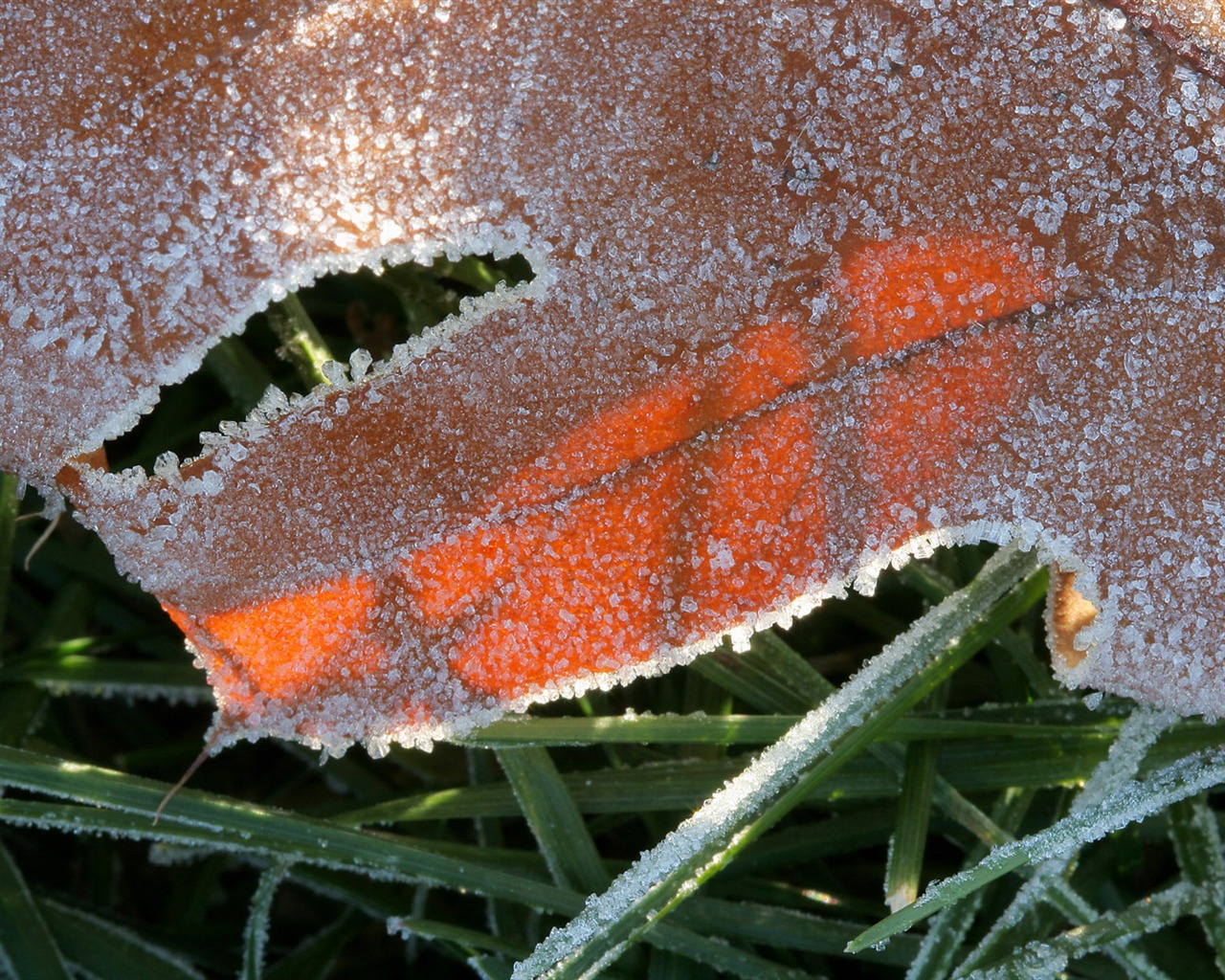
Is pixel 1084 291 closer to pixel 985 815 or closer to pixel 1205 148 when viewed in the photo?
pixel 1205 148

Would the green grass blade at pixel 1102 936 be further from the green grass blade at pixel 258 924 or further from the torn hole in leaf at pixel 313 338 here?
the torn hole in leaf at pixel 313 338

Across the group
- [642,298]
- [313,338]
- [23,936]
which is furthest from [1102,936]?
[23,936]

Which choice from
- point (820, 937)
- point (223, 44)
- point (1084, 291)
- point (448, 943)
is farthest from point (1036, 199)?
Result: point (448, 943)

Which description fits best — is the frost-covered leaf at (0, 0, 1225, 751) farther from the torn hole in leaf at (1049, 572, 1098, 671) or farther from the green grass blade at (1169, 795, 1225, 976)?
the green grass blade at (1169, 795, 1225, 976)

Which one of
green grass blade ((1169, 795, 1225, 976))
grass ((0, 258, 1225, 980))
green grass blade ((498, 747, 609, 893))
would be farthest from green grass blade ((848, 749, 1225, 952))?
green grass blade ((498, 747, 609, 893))

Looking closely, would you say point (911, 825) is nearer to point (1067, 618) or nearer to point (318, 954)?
point (1067, 618)

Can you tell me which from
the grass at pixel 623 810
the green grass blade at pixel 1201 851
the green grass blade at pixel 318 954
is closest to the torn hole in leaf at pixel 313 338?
the grass at pixel 623 810
